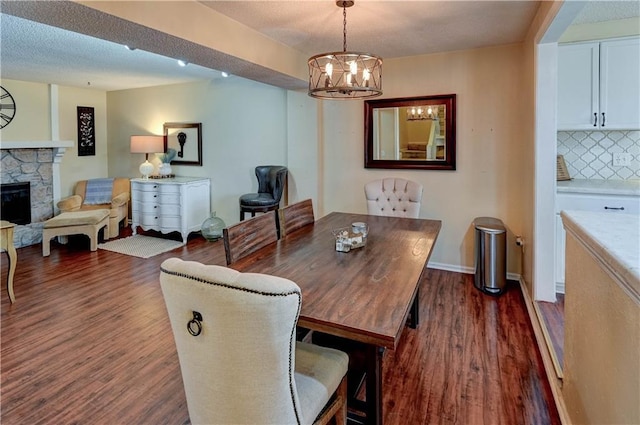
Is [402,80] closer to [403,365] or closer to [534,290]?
[534,290]

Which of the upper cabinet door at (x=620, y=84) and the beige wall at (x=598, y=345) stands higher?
the upper cabinet door at (x=620, y=84)

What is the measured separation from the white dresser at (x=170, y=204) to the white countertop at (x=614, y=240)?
4704mm

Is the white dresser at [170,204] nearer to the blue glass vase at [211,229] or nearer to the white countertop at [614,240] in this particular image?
the blue glass vase at [211,229]

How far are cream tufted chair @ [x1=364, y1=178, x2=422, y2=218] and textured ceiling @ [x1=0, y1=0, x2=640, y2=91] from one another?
1.30 metres

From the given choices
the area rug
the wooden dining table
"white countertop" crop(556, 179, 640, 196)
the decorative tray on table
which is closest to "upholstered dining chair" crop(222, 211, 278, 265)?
the wooden dining table

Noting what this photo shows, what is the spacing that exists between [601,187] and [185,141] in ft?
17.4

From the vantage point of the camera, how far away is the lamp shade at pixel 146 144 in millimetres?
5770

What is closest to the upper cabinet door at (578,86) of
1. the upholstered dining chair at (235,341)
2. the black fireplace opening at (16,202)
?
the upholstered dining chair at (235,341)

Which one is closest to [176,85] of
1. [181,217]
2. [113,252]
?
[181,217]

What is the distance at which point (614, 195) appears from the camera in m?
2.95

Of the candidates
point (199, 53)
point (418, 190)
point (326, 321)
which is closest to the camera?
point (326, 321)

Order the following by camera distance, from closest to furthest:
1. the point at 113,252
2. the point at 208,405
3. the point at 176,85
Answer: the point at 208,405, the point at 113,252, the point at 176,85

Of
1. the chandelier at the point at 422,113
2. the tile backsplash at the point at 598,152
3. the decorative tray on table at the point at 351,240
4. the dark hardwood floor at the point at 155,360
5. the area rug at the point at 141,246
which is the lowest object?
the dark hardwood floor at the point at 155,360

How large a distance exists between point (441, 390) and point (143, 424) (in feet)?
5.09
